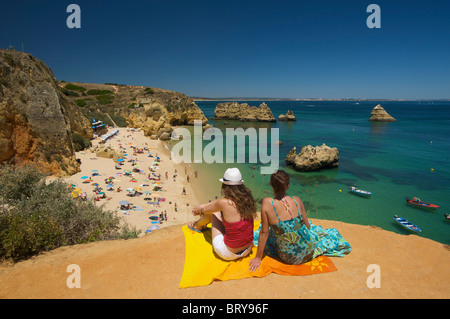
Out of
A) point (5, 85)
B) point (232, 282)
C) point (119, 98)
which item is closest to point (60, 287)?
point (232, 282)

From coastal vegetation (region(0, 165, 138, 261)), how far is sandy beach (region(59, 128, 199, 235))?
8.74 ft

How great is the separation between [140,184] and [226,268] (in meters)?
15.2

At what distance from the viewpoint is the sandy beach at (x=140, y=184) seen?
13.2m

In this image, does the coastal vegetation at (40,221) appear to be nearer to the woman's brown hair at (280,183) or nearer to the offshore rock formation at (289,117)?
the woman's brown hair at (280,183)

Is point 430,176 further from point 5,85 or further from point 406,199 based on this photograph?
point 5,85

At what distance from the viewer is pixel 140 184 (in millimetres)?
17250

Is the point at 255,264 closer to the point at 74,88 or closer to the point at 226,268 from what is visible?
the point at 226,268

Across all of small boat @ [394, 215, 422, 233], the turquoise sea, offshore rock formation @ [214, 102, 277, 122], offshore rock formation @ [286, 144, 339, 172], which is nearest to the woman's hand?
the turquoise sea

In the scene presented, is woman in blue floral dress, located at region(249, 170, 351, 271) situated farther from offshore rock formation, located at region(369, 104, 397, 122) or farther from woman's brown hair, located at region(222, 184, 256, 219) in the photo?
offshore rock formation, located at region(369, 104, 397, 122)

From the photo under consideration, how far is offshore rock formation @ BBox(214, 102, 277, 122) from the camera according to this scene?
71600 mm

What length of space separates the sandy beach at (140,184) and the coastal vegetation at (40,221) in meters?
2.66

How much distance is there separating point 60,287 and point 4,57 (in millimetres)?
16196

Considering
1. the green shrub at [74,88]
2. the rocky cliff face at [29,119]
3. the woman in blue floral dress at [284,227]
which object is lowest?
the woman in blue floral dress at [284,227]

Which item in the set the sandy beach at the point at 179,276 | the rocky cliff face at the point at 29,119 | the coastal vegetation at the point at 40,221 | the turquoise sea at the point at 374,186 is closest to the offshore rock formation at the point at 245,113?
the turquoise sea at the point at 374,186
